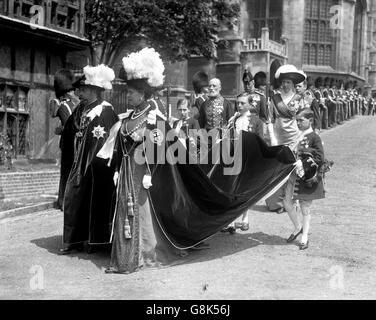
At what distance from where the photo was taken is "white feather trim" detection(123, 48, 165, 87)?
7074mm

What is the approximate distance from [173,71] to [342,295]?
2882 centimetres

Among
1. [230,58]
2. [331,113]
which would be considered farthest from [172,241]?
[230,58]

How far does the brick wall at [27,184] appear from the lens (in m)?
12.5

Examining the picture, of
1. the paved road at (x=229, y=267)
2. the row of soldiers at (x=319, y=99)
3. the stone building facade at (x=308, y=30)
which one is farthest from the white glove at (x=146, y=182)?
the stone building facade at (x=308, y=30)

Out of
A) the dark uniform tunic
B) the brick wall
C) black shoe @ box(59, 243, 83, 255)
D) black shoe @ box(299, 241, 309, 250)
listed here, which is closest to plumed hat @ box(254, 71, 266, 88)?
the brick wall

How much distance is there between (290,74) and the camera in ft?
29.4

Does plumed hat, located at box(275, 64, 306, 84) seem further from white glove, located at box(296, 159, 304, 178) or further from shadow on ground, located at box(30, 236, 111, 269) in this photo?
shadow on ground, located at box(30, 236, 111, 269)

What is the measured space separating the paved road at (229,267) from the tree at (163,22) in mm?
12751

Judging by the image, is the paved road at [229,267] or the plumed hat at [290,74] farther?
the plumed hat at [290,74]

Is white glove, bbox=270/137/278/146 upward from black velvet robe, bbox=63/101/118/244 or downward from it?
upward

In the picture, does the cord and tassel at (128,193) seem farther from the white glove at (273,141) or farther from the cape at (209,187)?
the white glove at (273,141)

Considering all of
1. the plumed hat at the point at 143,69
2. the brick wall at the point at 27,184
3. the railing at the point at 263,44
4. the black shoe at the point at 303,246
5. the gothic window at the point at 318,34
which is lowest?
the black shoe at the point at 303,246

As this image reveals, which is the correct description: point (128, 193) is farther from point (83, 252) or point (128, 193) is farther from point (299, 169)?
point (299, 169)
